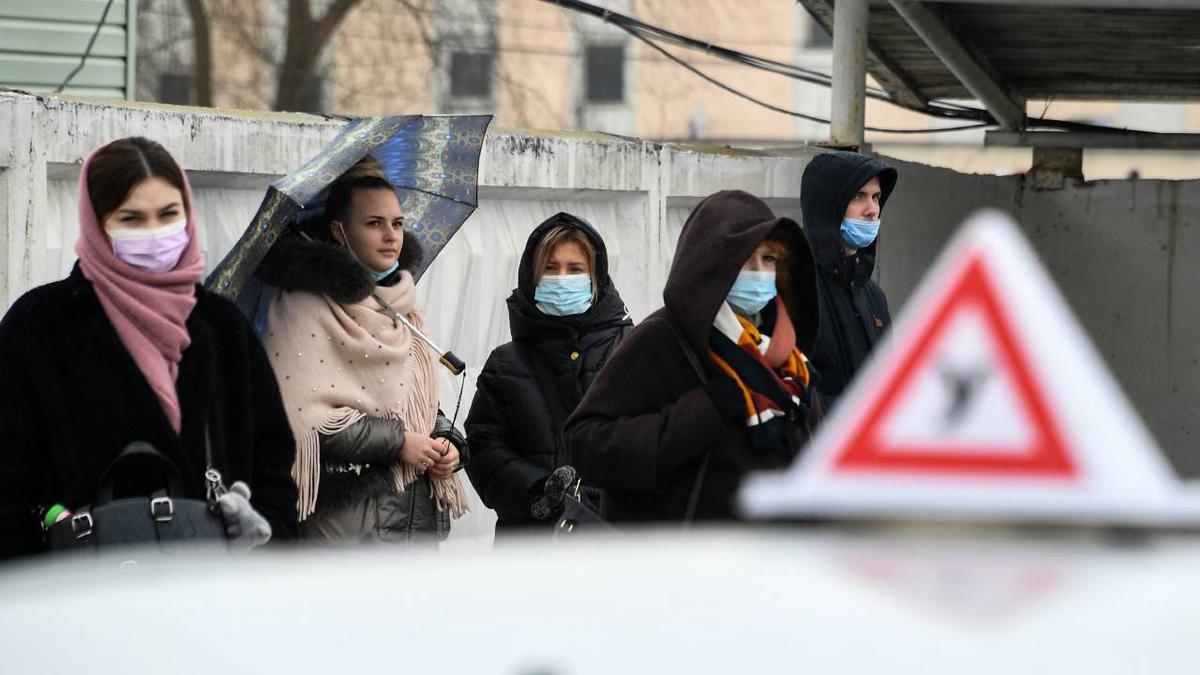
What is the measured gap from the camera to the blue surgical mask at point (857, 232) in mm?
6477

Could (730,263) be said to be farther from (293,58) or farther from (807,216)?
(293,58)

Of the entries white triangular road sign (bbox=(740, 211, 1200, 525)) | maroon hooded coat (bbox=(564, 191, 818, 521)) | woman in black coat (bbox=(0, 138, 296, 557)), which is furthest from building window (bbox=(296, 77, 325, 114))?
white triangular road sign (bbox=(740, 211, 1200, 525))

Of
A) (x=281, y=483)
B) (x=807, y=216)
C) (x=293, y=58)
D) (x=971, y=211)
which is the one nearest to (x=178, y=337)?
(x=281, y=483)

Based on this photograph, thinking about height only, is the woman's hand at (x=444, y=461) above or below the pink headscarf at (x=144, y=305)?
below

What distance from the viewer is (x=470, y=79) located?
125 ft

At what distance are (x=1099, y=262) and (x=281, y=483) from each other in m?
8.52

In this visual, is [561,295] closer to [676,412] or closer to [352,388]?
[352,388]

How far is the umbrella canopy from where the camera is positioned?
17.1ft

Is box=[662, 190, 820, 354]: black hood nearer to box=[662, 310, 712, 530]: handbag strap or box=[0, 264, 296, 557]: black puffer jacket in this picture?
box=[662, 310, 712, 530]: handbag strap

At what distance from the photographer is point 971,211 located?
37.6ft

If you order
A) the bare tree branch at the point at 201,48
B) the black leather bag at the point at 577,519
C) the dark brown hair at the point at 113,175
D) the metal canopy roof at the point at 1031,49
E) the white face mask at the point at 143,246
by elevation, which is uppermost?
the bare tree branch at the point at 201,48

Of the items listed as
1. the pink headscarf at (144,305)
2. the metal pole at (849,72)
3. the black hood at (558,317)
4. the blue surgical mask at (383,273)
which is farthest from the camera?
the metal pole at (849,72)

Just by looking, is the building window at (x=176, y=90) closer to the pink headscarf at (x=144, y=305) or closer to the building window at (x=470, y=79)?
the building window at (x=470, y=79)

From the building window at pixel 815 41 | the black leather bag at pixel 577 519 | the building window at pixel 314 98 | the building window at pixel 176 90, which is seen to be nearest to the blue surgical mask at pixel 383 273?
the black leather bag at pixel 577 519
